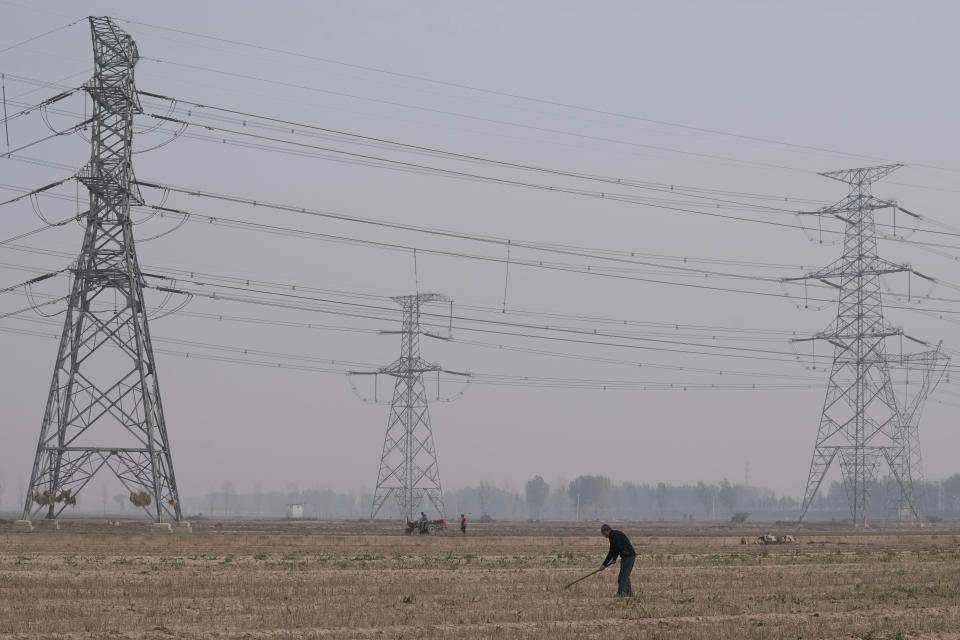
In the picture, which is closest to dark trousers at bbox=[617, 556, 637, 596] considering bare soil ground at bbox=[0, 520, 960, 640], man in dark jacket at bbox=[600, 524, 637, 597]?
man in dark jacket at bbox=[600, 524, 637, 597]

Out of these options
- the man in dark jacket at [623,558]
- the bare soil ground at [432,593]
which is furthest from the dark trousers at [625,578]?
the bare soil ground at [432,593]

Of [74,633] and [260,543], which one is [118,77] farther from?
[74,633]

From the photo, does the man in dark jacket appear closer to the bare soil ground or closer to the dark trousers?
the dark trousers

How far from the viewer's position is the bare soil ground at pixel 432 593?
2392 cm

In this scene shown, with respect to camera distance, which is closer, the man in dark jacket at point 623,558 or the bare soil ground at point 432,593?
the bare soil ground at point 432,593

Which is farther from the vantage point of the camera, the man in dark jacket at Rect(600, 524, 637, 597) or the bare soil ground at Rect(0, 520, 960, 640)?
the man in dark jacket at Rect(600, 524, 637, 597)

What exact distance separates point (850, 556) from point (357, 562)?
76.1 ft

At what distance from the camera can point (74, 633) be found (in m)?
22.1

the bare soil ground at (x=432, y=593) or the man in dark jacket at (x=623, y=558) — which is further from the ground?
the man in dark jacket at (x=623, y=558)

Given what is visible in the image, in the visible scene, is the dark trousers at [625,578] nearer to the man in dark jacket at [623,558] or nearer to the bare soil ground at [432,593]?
the man in dark jacket at [623,558]

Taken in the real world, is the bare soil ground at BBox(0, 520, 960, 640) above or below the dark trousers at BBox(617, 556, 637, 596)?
below

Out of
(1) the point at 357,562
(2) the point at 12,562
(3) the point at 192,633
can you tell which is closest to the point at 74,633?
(3) the point at 192,633

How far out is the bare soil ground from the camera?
23922mm

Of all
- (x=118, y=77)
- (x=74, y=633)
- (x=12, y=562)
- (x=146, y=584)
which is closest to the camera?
→ (x=74, y=633)
